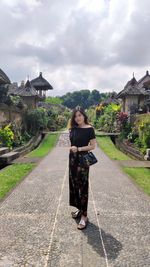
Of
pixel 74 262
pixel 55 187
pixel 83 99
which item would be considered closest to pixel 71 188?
pixel 74 262

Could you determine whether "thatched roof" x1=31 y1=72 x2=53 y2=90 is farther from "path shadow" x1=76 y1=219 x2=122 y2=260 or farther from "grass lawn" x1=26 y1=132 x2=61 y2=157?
"path shadow" x1=76 y1=219 x2=122 y2=260

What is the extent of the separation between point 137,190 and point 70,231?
3.49 m

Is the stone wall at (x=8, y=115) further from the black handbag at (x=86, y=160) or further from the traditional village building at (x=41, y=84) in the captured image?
the traditional village building at (x=41, y=84)

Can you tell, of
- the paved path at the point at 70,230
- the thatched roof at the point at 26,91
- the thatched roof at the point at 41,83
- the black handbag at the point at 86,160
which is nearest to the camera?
the paved path at the point at 70,230

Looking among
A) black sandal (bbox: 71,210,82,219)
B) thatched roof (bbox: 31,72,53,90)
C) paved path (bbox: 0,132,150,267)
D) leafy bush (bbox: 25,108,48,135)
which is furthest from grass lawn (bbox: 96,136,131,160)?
thatched roof (bbox: 31,72,53,90)

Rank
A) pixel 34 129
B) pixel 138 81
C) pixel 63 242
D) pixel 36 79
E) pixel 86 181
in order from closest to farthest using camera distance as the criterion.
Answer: pixel 63 242
pixel 86 181
pixel 34 129
pixel 138 81
pixel 36 79

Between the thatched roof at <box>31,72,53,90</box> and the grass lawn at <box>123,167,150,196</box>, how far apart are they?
1557 inches

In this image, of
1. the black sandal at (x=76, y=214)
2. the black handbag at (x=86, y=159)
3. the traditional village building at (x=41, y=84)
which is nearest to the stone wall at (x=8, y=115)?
the black sandal at (x=76, y=214)

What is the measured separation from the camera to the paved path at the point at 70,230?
13.2 feet

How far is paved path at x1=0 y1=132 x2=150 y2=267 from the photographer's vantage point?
403 centimetres

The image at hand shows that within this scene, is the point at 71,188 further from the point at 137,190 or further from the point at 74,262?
the point at 137,190

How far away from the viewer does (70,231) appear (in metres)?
4.98

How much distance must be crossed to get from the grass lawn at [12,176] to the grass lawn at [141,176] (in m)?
3.24

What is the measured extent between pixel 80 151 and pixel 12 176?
5337 millimetres
